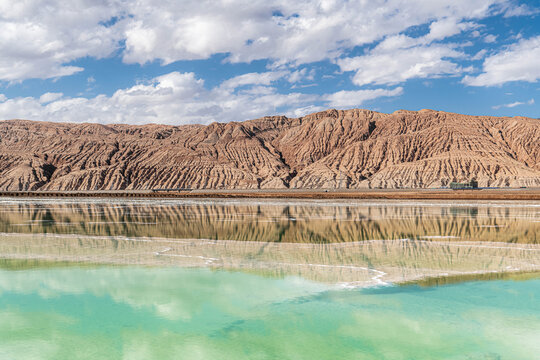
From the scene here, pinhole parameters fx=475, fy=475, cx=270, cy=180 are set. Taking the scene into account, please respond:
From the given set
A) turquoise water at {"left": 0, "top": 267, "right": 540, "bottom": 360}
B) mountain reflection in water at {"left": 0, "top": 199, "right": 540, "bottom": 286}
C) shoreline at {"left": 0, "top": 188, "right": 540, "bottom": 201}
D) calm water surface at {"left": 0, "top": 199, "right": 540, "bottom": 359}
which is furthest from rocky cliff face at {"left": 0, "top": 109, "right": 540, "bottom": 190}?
turquoise water at {"left": 0, "top": 267, "right": 540, "bottom": 360}

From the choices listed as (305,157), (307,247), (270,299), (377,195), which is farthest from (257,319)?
(305,157)

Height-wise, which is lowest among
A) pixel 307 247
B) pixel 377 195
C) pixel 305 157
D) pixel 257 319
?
pixel 257 319

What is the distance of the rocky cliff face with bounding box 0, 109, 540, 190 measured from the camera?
378 feet

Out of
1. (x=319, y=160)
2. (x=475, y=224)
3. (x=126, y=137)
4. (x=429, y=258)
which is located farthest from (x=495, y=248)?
(x=126, y=137)

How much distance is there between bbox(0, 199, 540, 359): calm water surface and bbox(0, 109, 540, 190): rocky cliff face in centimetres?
10003

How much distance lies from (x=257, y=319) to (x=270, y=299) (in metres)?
1.17

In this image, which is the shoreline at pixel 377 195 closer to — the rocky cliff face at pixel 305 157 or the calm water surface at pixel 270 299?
the rocky cliff face at pixel 305 157

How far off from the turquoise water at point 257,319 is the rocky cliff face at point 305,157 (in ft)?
343

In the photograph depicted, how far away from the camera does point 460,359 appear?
6492 millimetres

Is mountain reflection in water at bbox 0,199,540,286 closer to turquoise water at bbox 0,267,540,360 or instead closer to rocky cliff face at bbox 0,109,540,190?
turquoise water at bbox 0,267,540,360

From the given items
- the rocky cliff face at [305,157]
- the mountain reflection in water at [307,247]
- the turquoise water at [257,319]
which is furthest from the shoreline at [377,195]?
the turquoise water at [257,319]

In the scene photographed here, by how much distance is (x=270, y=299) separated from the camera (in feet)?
30.6

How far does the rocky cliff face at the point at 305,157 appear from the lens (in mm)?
115250

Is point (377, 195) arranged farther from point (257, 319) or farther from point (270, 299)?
point (257, 319)
